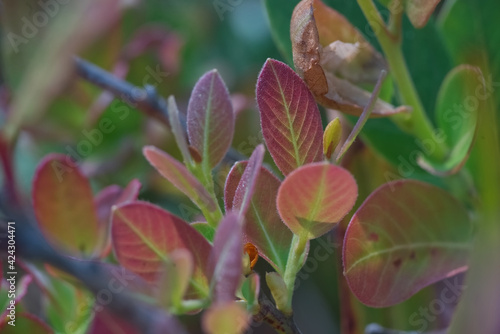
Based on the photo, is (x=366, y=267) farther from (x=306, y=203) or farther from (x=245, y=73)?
(x=245, y=73)

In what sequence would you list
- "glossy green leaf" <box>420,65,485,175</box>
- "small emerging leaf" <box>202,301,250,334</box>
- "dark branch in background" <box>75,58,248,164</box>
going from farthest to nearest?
"dark branch in background" <box>75,58,248,164</box> → "glossy green leaf" <box>420,65,485,175</box> → "small emerging leaf" <box>202,301,250,334</box>

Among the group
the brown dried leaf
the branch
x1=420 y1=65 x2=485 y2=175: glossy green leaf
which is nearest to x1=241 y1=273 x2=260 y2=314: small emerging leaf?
the branch

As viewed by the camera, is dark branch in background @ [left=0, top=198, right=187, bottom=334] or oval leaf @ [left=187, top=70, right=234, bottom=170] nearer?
dark branch in background @ [left=0, top=198, right=187, bottom=334]

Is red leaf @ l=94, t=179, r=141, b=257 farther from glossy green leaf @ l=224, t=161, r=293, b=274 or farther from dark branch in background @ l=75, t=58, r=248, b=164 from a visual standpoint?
glossy green leaf @ l=224, t=161, r=293, b=274

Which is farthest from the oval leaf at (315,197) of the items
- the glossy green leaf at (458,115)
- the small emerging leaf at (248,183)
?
the glossy green leaf at (458,115)

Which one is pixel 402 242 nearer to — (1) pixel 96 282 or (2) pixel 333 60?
(2) pixel 333 60

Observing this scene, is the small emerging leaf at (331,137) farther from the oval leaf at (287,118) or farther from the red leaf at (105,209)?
the red leaf at (105,209)
